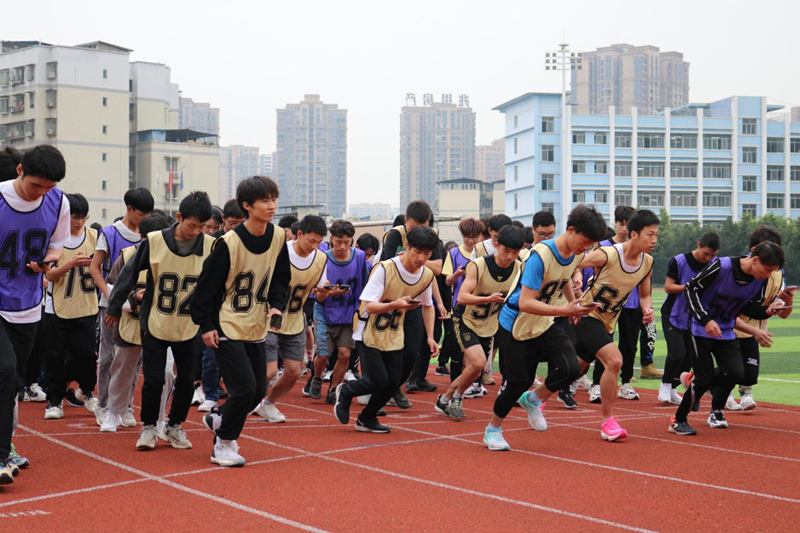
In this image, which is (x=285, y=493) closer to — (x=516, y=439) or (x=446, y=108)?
(x=516, y=439)

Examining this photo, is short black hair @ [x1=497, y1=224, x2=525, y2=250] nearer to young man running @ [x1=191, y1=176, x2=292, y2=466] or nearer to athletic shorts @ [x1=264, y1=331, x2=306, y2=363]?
athletic shorts @ [x1=264, y1=331, x2=306, y2=363]

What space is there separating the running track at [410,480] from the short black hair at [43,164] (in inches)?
75.8

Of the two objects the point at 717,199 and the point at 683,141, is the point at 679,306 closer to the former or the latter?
the point at 683,141

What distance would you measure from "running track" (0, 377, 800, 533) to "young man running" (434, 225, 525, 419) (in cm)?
38

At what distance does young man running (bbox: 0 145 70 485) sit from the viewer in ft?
19.6

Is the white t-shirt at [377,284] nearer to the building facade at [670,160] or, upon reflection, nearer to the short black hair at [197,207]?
the short black hair at [197,207]

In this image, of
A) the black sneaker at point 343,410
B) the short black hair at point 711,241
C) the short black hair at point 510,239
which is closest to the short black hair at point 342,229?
the short black hair at point 510,239

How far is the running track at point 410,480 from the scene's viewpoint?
5.35 m

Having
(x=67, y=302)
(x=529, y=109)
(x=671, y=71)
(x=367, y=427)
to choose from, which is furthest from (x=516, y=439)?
(x=671, y=71)

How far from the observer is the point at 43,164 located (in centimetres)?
598

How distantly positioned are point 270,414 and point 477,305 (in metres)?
2.18

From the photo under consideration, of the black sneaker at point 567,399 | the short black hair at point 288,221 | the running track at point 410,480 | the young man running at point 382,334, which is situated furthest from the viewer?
the short black hair at point 288,221

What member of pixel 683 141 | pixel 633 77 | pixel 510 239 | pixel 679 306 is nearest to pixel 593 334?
pixel 510 239

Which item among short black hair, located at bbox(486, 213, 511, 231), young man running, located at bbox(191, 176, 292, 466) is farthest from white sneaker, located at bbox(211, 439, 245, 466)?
short black hair, located at bbox(486, 213, 511, 231)
